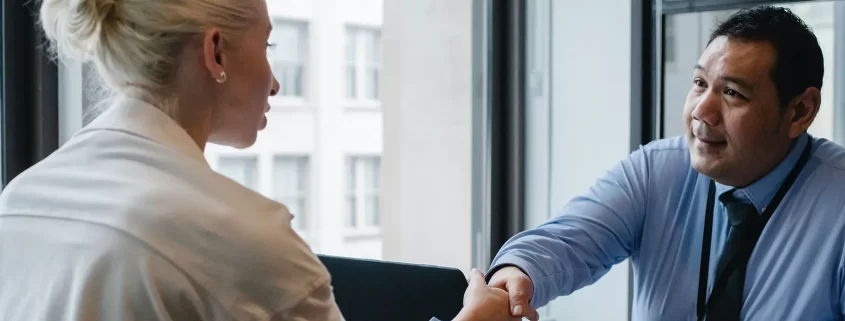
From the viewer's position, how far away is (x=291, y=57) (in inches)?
123

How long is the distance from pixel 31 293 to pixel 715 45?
1308 mm

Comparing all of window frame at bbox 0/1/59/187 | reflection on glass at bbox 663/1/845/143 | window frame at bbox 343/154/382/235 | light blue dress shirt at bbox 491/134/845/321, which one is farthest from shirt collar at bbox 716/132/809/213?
window frame at bbox 343/154/382/235

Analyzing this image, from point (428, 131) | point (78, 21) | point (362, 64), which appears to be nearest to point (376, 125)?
point (362, 64)

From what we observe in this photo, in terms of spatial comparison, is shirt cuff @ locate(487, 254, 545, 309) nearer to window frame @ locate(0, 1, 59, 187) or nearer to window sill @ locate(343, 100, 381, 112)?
window frame @ locate(0, 1, 59, 187)

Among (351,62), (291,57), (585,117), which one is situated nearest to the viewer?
(585,117)

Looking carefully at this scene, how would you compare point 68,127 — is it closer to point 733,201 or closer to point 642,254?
point 642,254

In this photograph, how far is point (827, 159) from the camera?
168 cm

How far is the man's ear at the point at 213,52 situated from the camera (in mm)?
1054

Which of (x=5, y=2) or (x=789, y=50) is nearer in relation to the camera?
(x=789, y=50)

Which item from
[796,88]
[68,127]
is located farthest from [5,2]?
[796,88]

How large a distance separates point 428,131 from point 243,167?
738 millimetres

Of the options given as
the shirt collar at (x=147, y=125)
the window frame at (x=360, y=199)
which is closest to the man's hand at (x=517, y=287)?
the shirt collar at (x=147, y=125)

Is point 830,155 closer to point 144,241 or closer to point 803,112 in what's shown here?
point 803,112

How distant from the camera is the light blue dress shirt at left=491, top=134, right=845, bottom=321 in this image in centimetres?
158
